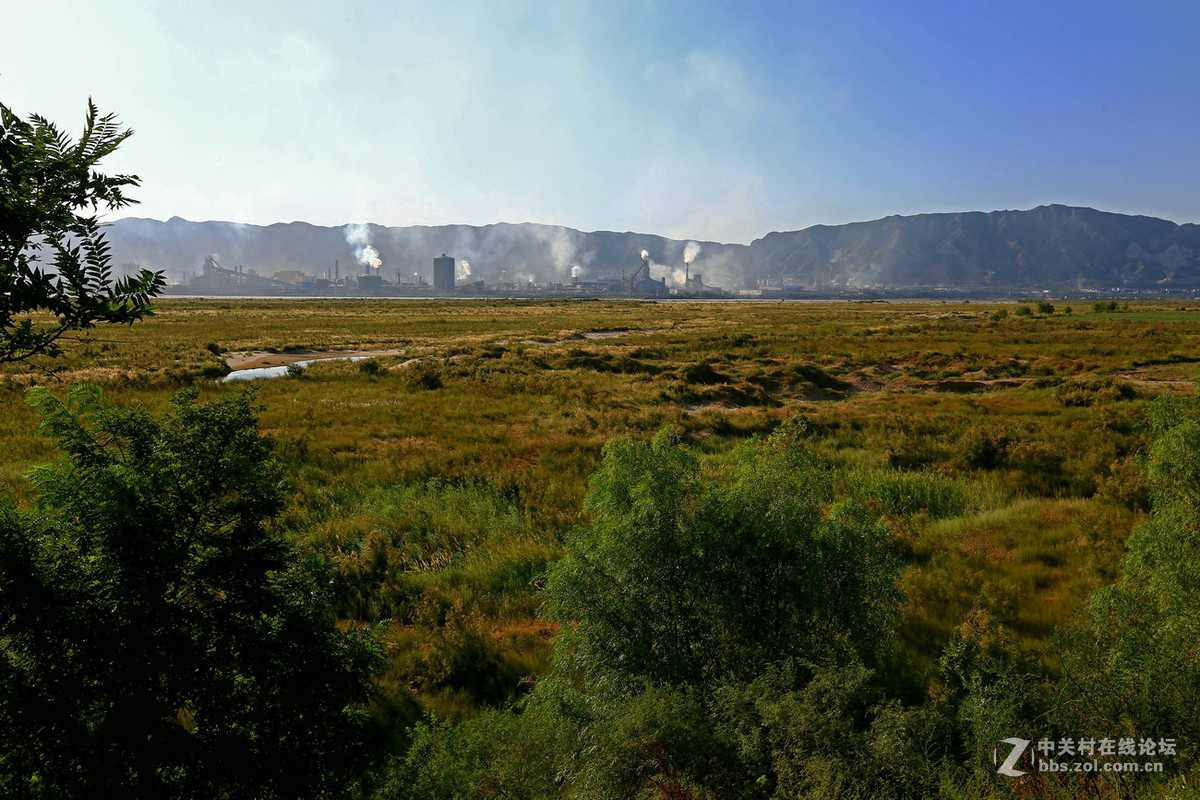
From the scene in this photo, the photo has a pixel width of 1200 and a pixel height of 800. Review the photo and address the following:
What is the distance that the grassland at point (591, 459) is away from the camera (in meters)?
6.68

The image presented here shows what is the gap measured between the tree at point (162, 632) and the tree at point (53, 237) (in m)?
0.70

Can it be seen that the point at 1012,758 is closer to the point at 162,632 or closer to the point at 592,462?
the point at 162,632

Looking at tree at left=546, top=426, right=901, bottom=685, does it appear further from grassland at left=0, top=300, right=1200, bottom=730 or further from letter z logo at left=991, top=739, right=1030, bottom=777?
grassland at left=0, top=300, right=1200, bottom=730

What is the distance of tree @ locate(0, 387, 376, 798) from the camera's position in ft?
8.05

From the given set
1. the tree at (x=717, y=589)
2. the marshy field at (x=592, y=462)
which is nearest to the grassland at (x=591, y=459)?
the marshy field at (x=592, y=462)

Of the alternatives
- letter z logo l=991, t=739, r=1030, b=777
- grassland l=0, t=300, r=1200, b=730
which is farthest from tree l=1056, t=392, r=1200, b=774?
grassland l=0, t=300, r=1200, b=730

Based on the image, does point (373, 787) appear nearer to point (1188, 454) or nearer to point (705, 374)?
point (1188, 454)

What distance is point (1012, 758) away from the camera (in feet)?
10.6

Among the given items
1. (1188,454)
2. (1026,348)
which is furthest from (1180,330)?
(1188,454)

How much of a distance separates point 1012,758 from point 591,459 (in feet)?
36.6

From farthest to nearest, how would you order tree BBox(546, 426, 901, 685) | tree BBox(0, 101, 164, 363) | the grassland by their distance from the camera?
the grassland < tree BBox(546, 426, 901, 685) < tree BBox(0, 101, 164, 363)

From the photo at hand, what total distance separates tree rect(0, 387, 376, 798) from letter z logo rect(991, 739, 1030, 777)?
376 centimetres

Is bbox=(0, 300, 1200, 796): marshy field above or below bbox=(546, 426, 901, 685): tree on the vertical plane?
below

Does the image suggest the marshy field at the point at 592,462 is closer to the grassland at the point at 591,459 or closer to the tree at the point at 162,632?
the grassland at the point at 591,459
